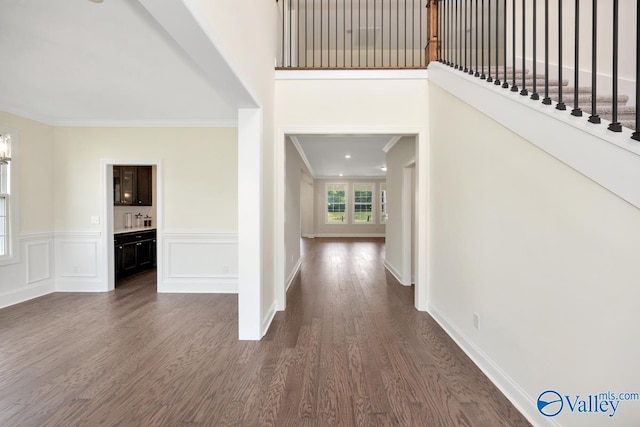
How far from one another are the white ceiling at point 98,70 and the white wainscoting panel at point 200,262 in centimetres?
175

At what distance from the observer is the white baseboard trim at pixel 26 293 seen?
388 cm

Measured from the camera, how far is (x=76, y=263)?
4586 mm

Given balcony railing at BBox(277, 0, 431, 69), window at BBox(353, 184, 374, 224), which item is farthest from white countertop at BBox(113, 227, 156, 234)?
window at BBox(353, 184, 374, 224)

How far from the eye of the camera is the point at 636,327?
1.20 meters

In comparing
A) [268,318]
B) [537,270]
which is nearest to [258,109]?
[268,318]

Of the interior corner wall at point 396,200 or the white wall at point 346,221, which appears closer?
the interior corner wall at point 396,200

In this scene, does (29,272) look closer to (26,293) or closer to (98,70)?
(26,293)

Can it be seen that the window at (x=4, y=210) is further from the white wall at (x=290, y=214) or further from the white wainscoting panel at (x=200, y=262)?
the white wall at (x=290, y=214)

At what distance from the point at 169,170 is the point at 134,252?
201 cm

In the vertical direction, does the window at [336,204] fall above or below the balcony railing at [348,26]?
below

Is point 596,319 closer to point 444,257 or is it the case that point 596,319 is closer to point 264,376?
point 444,257

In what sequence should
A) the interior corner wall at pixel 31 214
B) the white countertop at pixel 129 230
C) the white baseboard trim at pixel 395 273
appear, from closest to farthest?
the interior corner wall at pixel 31 214 < the white baseboard trim at pixel 395 273 < the white countertop at pixel 129 230

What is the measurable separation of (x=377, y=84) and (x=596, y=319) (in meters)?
3.11

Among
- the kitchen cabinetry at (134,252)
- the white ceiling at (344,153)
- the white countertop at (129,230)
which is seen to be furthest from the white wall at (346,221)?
the white countertop at (129,230)
